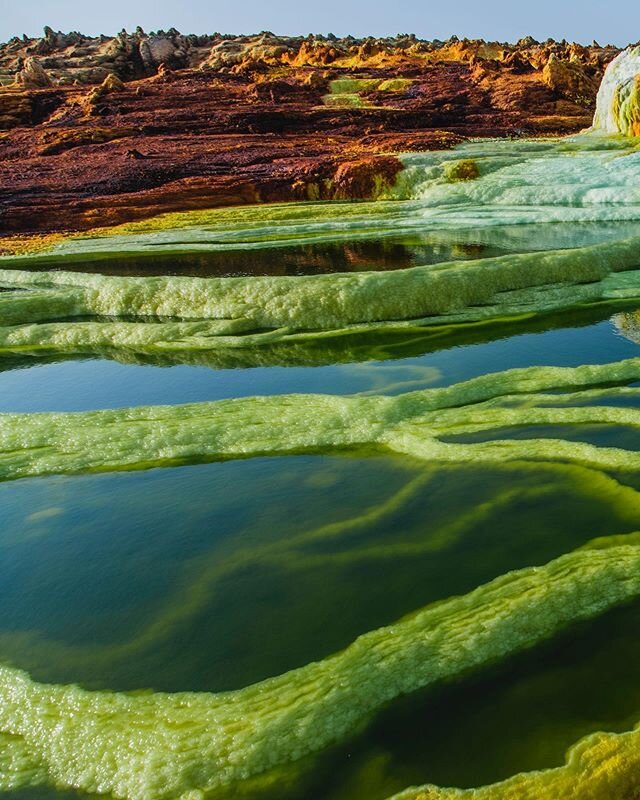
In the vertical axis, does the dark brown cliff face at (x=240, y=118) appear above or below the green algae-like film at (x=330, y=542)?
above

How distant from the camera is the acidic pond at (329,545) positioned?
2381 millimetres

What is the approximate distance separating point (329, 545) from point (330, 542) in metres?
0.03

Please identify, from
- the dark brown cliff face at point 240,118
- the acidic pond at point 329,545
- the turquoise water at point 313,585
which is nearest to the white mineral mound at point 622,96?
the dark brown cliff face at point 240,118

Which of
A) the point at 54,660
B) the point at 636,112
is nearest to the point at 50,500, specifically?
the point at 54,660

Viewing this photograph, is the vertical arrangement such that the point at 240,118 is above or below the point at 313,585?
above

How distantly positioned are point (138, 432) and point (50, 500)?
0.90m

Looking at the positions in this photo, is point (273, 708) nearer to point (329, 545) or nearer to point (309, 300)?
point (329, 545)

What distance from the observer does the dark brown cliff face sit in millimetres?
19469

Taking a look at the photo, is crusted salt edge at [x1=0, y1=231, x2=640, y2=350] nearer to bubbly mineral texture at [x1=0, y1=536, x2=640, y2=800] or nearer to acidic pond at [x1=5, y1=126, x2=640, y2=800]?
acidic pond at [x1=5, y1=126, x2=640, y2=800]

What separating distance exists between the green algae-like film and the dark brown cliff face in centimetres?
1180

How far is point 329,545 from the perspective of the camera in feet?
11.9

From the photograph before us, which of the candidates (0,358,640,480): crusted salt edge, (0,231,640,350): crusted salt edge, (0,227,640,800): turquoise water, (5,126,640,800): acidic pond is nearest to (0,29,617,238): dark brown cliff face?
(0,231,640,350): crusted salt edge

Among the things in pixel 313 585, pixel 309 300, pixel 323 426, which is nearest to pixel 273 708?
pixel 313 585

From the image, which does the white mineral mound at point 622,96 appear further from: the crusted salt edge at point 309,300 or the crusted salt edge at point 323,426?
the crusted salt edge at point 323,426
